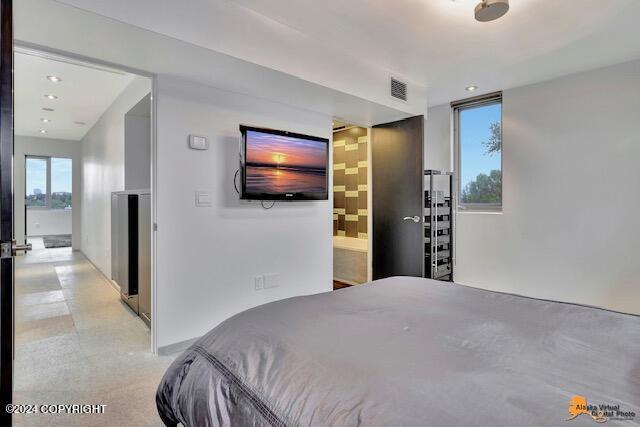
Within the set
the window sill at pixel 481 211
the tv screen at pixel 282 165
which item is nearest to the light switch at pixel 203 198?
the tv screen at pixel 282 165

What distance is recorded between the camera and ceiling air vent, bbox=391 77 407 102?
10.8ft

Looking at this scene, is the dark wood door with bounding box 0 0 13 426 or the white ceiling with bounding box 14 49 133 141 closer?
the dark wood door with bounding box 0 0 13 426

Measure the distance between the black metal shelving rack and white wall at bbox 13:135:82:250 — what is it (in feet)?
24.1

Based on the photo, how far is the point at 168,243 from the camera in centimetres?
255

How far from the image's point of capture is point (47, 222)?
9469mm

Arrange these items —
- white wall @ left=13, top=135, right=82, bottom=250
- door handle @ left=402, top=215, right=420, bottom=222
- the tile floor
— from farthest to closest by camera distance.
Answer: white wall @ left=13, top=135, right=82, bottom=250 < door handle @ left=402, top=215, right=420, bottom=222 < the tile floor

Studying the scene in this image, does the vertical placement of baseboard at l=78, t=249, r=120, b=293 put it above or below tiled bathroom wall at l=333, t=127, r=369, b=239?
below

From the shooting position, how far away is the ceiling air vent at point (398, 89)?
10.8ft

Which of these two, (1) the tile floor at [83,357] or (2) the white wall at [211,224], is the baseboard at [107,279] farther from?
A: (2) the white wall at [211,224]

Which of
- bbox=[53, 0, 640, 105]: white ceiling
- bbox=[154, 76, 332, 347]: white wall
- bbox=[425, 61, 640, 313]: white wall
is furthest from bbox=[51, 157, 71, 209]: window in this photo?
bbox=[425, 61, 640, 313]: white wall

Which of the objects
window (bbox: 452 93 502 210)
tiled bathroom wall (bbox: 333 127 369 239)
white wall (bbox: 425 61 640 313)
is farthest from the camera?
tiled bathroom wall (bbox: 333 127 369 239)

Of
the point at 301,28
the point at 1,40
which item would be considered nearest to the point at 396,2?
the point at 301,28

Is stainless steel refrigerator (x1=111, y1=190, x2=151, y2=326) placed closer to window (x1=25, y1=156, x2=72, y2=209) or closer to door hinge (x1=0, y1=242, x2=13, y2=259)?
door hinge (x1=0, y1=242, x2=13, y2=259)

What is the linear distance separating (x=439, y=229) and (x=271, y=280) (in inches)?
82.3
